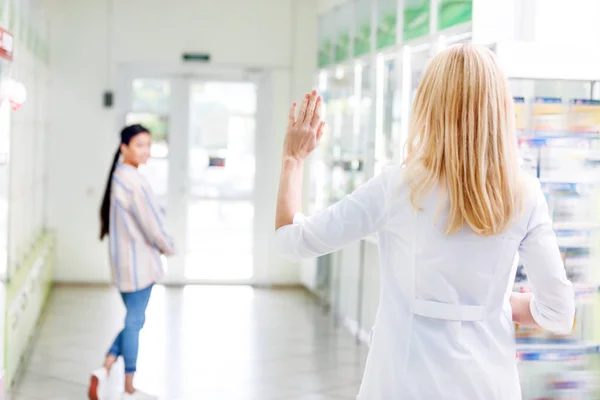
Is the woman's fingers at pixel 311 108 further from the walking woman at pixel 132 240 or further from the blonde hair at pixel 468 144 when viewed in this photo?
the walking woman at pixel 132 240

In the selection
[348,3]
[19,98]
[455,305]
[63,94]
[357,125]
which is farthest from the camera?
[63,94]

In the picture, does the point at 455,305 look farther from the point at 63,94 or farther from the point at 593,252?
the point at 63,94

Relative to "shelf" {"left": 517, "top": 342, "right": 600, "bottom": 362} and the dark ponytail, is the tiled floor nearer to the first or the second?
the dark ponytail

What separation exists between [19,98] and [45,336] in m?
2.64

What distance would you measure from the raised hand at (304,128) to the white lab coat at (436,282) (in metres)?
0.18

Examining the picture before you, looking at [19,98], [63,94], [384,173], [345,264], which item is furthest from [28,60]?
[384,173]

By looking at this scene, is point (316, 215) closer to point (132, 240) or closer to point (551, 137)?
point (551, 137)

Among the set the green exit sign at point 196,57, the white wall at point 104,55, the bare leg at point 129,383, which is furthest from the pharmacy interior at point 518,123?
the bare leg at point 129,383

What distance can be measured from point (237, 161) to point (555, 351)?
6.55 meters

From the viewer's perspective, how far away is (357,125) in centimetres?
777

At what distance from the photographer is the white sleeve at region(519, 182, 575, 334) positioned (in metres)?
1.80

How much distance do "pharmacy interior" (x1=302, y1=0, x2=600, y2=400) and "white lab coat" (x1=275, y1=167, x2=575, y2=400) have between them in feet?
6.82

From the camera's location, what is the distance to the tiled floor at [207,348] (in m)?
5.78

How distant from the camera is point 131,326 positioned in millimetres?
5223
